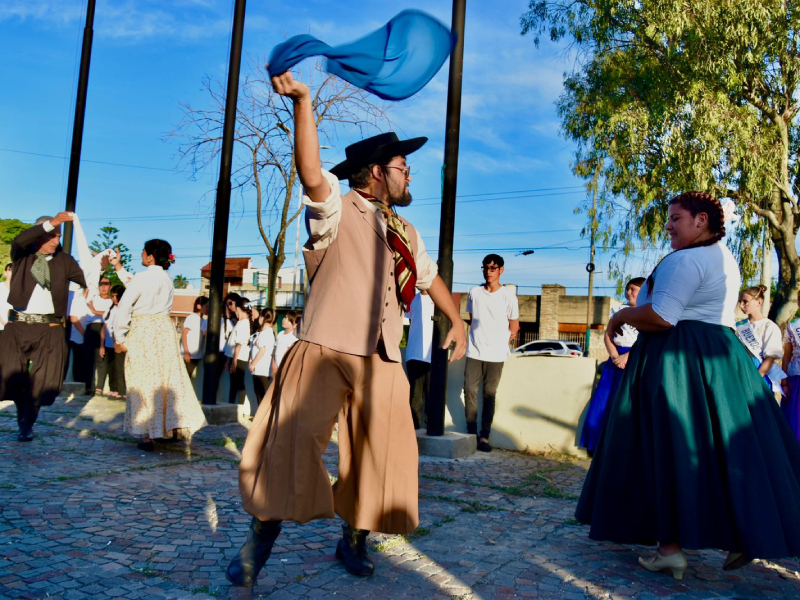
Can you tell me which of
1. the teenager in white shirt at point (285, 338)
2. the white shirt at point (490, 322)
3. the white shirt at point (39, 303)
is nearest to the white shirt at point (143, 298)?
→ the white shirt at point (39, 303)

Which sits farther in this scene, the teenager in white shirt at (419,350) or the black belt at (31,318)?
the teenager in white shirt at (419,350)

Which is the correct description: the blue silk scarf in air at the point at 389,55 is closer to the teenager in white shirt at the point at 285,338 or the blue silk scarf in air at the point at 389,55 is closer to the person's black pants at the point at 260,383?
the teenager in white shirt at the point at 285,338

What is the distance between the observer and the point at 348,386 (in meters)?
3.48

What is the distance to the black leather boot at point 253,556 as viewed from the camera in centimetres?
332

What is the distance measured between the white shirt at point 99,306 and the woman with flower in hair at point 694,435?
10.3m

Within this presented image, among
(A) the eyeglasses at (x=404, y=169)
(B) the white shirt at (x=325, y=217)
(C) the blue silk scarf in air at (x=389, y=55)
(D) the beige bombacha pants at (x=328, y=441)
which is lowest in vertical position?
(D) the beige bombacha pants at (x=328, y=441)

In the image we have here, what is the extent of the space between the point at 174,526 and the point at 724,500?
3056mm

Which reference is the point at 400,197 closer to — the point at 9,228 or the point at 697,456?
the point at 697,456

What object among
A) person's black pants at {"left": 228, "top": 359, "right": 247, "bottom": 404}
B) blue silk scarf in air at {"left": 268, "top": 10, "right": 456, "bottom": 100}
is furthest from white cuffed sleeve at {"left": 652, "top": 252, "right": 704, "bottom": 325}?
person's black pants at {"left": 228, "top": 359, "right": 247, "bottom": 404}

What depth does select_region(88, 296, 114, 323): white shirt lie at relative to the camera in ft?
40.8

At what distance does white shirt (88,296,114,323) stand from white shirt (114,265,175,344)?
551cm

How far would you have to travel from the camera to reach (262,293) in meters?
61.3

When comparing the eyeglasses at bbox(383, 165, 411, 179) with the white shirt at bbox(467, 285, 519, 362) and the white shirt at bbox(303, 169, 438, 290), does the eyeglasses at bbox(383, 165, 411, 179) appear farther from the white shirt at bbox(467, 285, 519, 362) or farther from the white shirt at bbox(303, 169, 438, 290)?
the white shirt at bbox(467, 285, 519, 362)

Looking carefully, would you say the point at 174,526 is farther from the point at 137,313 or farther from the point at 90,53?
the point at 90,53
